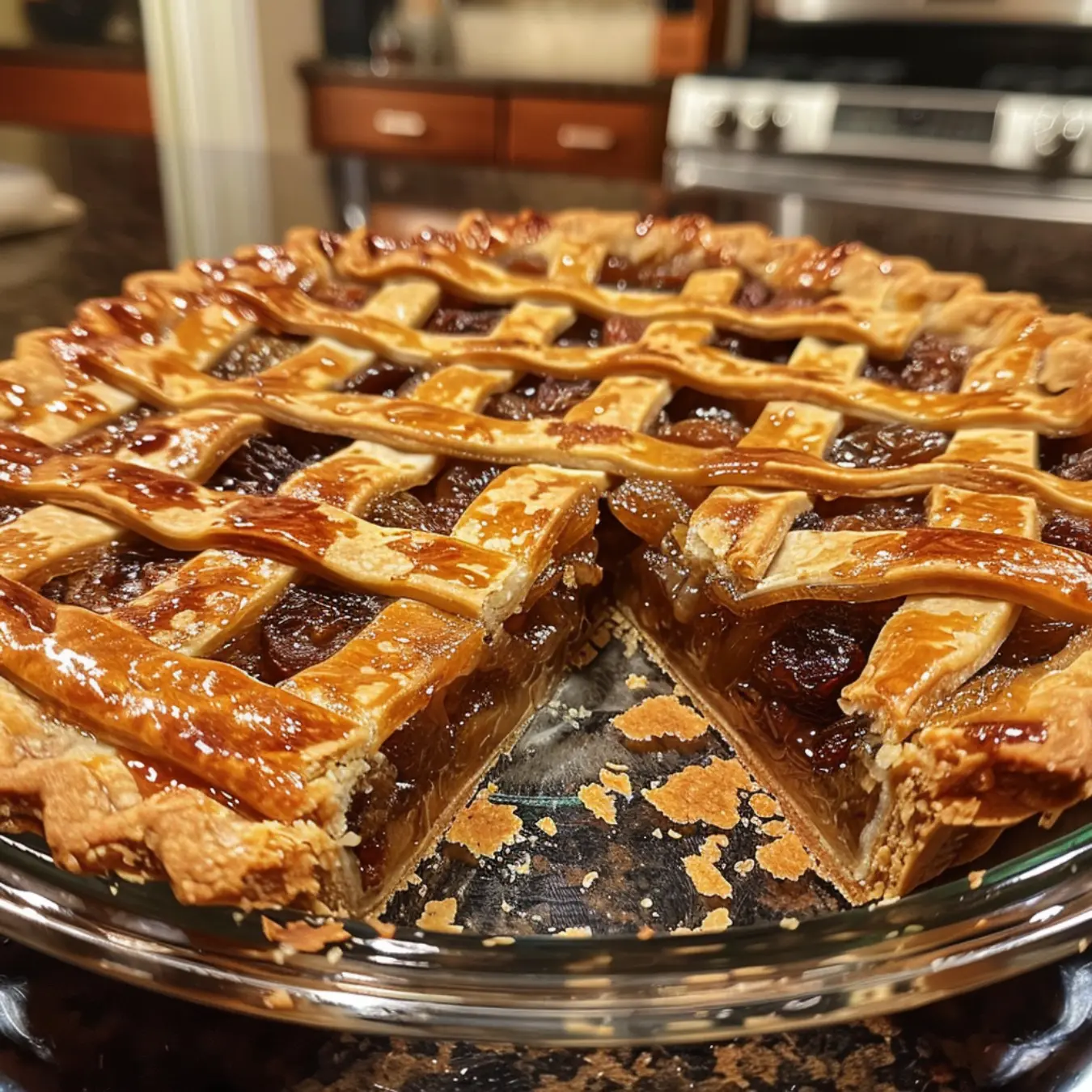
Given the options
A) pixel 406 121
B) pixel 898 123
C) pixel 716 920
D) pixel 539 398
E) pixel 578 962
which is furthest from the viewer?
pixel 406 121

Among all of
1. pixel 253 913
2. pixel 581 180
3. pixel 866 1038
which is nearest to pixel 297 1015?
pixel 253 913

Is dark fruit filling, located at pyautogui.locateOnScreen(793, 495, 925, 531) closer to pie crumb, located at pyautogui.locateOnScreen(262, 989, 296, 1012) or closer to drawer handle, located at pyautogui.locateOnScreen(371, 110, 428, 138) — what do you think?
pie crumb, located at pyautogui.locateOnScreen(262, 989, 296, 1012)

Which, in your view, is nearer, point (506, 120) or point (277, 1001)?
point (277, 1001)

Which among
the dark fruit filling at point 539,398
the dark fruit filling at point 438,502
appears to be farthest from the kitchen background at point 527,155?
the dark fruit filling at point 539,398

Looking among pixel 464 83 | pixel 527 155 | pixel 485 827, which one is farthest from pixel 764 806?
pixel 464 83

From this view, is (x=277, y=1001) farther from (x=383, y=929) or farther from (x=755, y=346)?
(x=755, y=346)
